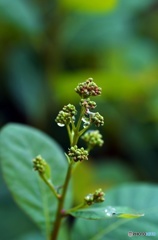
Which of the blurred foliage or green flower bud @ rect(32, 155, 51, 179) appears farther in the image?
the blurred foliage

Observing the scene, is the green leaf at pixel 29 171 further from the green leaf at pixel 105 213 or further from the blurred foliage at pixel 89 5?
→ the blurred foliage at pixel 89 5

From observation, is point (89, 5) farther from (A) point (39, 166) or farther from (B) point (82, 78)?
(A) point (39, 166)

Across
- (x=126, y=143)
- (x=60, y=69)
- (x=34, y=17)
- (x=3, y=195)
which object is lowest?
(x=3, y=195)

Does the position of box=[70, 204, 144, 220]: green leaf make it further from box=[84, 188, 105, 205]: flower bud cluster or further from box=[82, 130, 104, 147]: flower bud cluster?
box=[82, 130, 104, 147]: flower bud cluster

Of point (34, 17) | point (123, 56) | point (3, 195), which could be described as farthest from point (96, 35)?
point (3, 195)

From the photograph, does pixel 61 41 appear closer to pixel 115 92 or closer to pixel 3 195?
pixel 115 92

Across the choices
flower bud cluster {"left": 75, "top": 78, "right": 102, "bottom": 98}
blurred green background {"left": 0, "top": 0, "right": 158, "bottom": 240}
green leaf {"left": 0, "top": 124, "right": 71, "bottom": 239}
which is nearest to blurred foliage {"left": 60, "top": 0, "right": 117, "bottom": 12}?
blurred green background {"left": 0, "top": 0, "right": 158, "bottom": 240}
